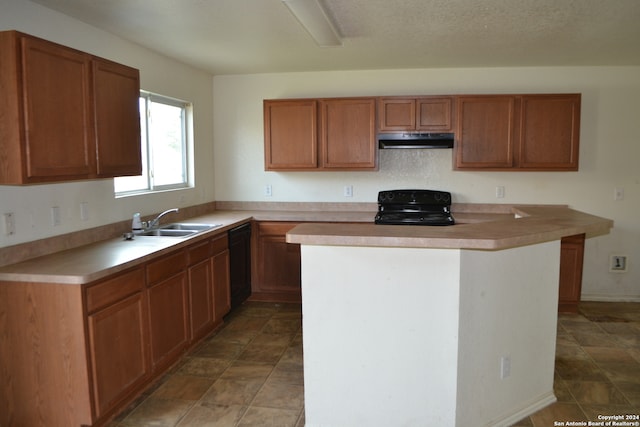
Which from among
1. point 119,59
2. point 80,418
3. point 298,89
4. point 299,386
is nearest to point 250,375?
point 299,386

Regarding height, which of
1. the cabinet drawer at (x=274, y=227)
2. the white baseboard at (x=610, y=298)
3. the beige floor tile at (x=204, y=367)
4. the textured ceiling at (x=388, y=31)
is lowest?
the beige floor tile at (x=204, y=367)

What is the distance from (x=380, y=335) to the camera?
248 centimetres

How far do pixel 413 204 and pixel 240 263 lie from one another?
1.89 m

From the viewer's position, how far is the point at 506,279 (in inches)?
102

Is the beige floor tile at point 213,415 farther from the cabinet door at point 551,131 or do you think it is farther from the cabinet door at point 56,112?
the cabinet door at point 551,131

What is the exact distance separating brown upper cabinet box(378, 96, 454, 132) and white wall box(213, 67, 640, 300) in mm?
361

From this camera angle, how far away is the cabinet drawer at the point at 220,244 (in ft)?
13.3

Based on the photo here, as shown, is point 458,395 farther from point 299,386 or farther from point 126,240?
point 126,240

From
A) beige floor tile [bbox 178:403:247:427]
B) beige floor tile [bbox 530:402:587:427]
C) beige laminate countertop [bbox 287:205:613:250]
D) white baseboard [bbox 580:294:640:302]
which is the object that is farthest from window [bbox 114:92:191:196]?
white baseboard [bbox 580:294:640:302]

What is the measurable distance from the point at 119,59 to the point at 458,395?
10.8ft

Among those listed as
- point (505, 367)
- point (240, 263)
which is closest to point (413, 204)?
point (240, 263)

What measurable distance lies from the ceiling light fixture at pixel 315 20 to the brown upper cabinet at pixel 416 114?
1.32m

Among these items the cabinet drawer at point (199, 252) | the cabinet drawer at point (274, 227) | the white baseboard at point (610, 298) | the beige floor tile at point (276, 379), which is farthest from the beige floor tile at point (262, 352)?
the white baseboard at point (610, 298)

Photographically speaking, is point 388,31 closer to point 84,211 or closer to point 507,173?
point 507,173
